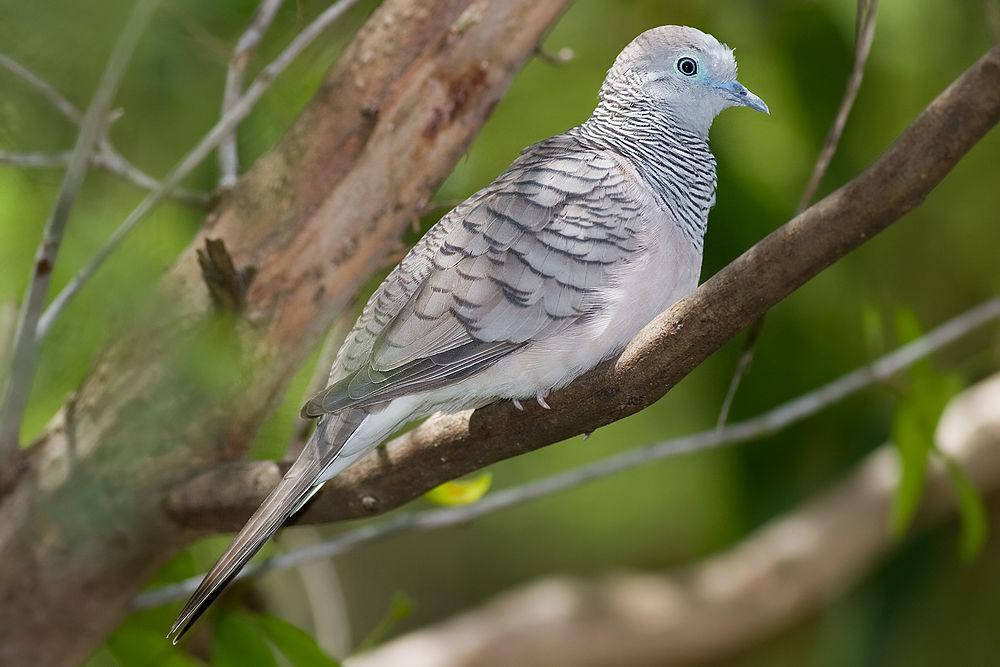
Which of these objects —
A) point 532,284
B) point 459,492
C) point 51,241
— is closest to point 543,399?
point 532,284

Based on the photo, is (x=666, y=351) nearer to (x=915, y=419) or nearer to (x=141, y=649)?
(x=915, y=419)

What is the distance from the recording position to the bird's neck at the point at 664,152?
1.22 m

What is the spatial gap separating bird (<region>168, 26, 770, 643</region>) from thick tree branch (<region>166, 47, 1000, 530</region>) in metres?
0.06

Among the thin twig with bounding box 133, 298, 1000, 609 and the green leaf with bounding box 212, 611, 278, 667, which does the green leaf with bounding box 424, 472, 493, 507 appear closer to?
the thin twig with bounding box 133, 298, 1000, 609

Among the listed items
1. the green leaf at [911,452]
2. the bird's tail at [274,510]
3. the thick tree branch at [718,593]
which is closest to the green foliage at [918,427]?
the green leaf at [911,452]

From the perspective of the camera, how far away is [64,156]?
3.59 feet

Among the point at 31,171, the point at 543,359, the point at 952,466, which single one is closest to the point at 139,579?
the point at 31,171

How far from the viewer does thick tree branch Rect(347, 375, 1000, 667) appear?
3092mm

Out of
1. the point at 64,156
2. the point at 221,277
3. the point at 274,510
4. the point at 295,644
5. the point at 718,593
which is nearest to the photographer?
the point at 64,156

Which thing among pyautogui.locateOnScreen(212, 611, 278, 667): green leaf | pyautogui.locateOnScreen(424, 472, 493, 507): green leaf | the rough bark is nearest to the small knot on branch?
the rough bark

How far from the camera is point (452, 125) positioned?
1.66 m

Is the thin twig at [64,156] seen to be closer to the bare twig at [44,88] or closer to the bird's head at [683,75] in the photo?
the bare twig at [44,88]

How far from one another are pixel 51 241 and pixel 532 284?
0.57 meters

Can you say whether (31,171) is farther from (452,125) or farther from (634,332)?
(634,332)
